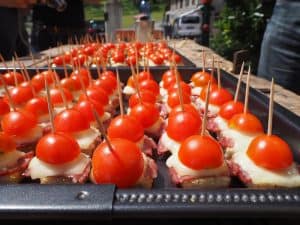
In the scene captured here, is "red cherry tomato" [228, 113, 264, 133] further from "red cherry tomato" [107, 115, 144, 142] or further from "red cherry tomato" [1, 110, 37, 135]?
"red cherry tomato" [1, 110, 37, 135]

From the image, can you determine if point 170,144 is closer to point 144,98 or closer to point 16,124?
point 144,98

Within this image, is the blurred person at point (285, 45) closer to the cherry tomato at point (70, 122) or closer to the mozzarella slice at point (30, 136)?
the cherry tomato at point (70, 122)

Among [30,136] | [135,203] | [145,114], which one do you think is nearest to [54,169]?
[30,136]

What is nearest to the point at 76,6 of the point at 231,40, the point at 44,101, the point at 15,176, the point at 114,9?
the point at 231,40

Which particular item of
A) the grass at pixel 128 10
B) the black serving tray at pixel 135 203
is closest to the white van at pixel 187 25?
the black serving tray at pixel 135 203

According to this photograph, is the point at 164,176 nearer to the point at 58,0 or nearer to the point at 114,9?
the point at 58,0

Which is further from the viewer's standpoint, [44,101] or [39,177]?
[44,101]
